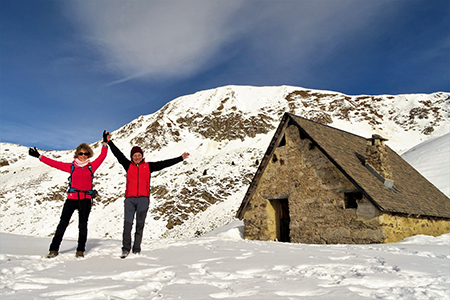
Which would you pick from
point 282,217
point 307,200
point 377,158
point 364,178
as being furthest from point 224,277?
point 377,158

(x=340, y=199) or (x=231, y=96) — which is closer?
(x=340, y=199)

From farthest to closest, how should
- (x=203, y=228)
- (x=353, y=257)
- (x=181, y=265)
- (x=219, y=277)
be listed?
(x=203, y=228)
(x=353, y=257)
(x=181, y=265)
(x=219, y=277)

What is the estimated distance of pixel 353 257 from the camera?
5.10 metres

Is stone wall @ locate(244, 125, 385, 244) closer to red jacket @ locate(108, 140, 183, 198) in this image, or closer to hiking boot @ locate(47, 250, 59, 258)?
red jacket @ locate(108, 140, 183, 198)

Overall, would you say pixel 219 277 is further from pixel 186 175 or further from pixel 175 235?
pixel 186 175

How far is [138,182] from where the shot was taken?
5.57m

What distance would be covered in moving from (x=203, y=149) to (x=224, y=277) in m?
46.4

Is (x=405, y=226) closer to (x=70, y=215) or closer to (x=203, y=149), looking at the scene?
(x=70, y=215)

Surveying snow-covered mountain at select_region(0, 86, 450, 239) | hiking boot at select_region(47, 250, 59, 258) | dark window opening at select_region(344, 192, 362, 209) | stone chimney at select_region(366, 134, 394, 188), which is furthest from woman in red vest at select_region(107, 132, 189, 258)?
snow-covered mountain at select_region(0, 86, 450, 239)

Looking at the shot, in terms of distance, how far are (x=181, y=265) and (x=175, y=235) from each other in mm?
17606

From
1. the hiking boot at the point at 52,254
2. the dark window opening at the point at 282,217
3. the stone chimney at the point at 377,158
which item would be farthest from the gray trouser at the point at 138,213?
the stone chimney at the point at 377,158

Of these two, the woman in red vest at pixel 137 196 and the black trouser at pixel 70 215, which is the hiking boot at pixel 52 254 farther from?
the woman in red vest at pixel 137 196

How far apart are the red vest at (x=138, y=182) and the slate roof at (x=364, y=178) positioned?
6.05 metres

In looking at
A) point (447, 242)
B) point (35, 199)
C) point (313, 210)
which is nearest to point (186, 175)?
point (35, 199)
